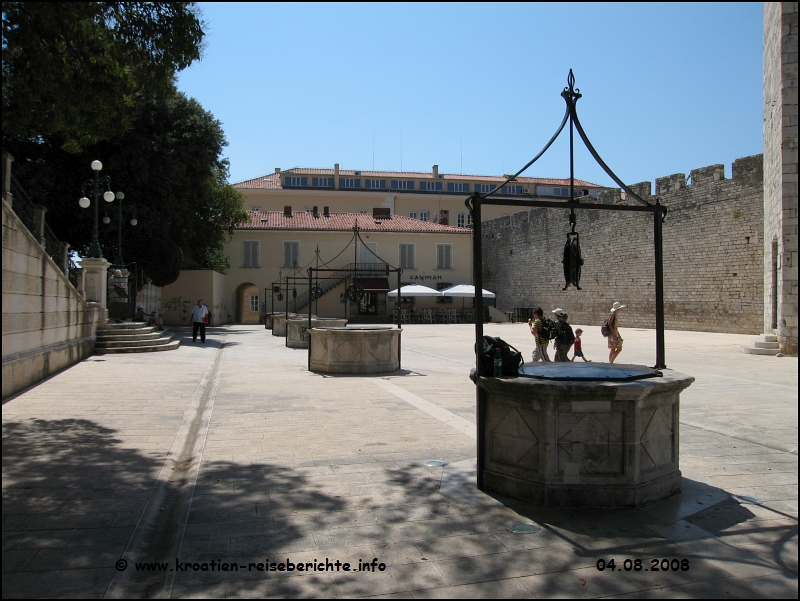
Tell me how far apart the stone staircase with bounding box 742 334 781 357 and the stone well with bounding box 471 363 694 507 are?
13.4 meters

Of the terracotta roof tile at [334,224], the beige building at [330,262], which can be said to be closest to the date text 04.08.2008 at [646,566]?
the beige building at [330,262]

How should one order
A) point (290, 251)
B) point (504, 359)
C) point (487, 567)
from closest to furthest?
point (487, 567) < point (504, 359) < point (290, 251)

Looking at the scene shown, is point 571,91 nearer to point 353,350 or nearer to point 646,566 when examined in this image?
point 646,566

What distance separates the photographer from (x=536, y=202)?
4.69m

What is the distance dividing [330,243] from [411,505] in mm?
36878

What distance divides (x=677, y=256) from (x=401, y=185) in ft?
112

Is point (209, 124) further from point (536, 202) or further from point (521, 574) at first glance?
point (521, 574)

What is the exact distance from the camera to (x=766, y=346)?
15836 mm

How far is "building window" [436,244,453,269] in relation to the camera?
42.2 m

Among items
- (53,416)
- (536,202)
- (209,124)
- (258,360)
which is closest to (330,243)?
(209,124)

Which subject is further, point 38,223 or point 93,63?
point 38,223

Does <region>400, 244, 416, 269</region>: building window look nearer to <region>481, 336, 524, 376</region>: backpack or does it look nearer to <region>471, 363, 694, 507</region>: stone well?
<region>481, 336, 524, 376</region>: backpack

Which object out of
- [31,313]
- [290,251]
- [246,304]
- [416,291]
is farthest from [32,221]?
[246,304]

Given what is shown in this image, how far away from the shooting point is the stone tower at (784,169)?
15.1 m
